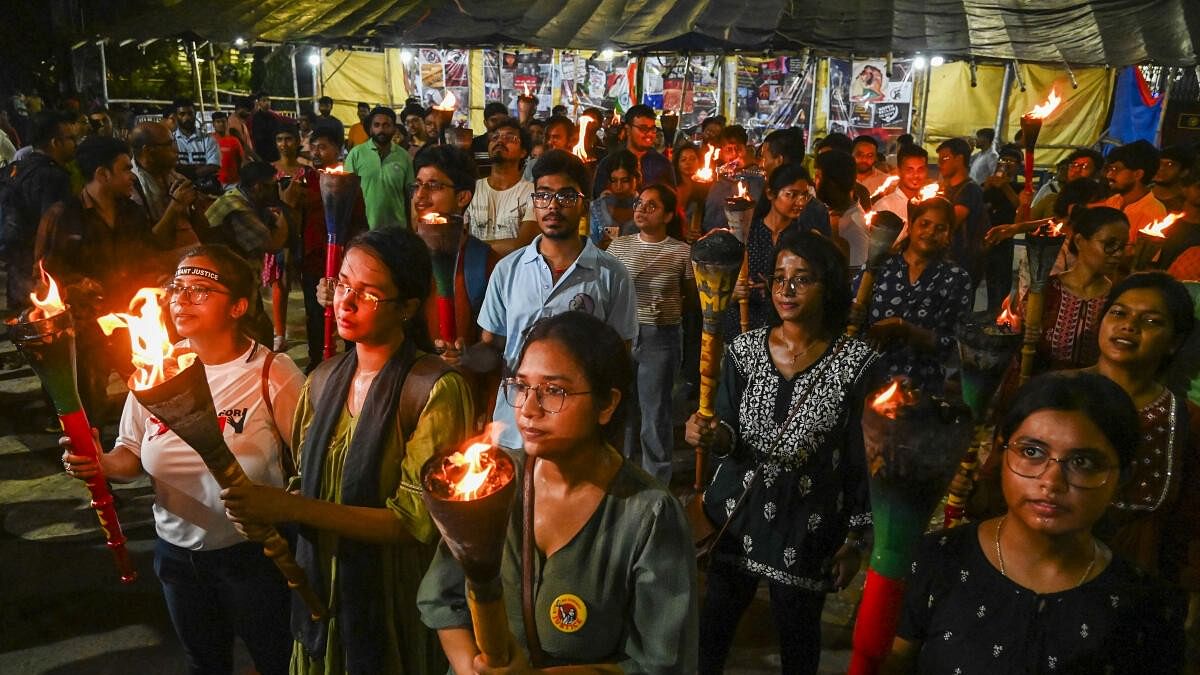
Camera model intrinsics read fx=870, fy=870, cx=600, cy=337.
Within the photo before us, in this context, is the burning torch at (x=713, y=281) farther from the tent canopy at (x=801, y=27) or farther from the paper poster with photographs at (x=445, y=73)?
the paper poster with photographs at (x=445, y=73)

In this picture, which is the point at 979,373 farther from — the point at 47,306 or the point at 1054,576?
the point at 47,306

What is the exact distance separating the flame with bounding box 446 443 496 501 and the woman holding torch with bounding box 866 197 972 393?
347 cm

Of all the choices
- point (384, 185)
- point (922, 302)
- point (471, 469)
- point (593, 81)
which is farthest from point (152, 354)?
point (593, 81)

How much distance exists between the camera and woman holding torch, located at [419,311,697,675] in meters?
2.02

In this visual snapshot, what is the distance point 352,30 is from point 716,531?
15556mm

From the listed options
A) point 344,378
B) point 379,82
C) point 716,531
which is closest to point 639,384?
point 716,531

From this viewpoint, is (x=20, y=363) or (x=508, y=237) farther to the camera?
(x=20, y=363)

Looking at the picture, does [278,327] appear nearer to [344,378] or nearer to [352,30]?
[344,378]

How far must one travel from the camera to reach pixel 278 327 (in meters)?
7.87

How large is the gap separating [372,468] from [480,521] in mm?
1206

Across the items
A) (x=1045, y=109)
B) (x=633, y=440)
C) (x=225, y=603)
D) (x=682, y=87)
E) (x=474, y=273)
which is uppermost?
(x=682, y=87)

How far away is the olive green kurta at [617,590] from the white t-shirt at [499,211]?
4442 millimetres

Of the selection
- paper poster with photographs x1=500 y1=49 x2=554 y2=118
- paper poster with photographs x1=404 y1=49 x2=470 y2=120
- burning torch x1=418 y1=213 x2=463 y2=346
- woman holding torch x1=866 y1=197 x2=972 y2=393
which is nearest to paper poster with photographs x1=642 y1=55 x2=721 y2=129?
paper poster with photographs x1=500 y1=49 x2=554 y2=118

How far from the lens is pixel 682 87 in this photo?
700 inches
